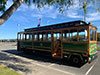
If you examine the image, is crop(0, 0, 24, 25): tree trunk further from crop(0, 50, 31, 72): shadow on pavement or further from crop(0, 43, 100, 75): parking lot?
crop(0, 50, 31, 72): shadow on pavement

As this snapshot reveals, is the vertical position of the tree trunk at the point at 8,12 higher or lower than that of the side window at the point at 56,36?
higher

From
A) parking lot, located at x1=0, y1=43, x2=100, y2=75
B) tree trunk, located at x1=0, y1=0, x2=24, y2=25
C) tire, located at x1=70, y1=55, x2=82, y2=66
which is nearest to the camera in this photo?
tree trunk, located at x1=0, y1=0, x2=24, y2=25

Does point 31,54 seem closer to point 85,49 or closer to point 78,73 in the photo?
point 85,49

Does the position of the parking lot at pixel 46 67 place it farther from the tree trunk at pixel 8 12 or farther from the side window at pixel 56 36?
the tree trunk at pixel 8 12

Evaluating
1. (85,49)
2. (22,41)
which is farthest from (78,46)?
(22,41)

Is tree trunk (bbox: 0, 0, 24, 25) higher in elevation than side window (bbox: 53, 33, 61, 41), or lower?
higher

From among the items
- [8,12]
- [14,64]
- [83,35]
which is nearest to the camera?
[8,12]

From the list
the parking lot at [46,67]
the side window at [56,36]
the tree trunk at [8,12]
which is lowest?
the parking lot at [46,67]

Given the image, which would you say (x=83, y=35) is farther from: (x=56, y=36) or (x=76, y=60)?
(x=56, y=36)

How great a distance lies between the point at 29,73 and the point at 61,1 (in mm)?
4737

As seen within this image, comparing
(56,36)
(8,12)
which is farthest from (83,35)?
(8,12)

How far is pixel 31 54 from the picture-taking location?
23766 mm

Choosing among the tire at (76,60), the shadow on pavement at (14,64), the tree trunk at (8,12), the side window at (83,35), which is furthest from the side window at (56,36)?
the tree trunk at (8,12)

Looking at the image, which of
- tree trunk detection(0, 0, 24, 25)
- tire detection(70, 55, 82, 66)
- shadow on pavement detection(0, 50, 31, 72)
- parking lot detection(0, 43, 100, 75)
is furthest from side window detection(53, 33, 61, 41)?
tree trunk detection(0, 0, 24, 25)
